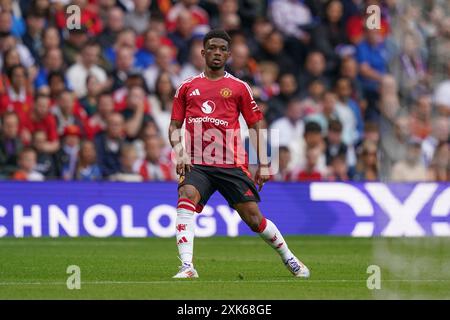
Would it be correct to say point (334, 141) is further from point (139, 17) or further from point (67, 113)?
point (67, 113)

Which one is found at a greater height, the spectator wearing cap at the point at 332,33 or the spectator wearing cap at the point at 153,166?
the spectator wearing cap at the point at 332,33

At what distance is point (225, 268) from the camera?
1460cm

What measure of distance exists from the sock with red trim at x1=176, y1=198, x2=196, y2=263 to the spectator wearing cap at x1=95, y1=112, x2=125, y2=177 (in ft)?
26.0

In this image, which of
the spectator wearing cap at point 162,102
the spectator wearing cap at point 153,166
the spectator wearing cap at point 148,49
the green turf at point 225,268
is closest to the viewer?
the green turf at point 225,268

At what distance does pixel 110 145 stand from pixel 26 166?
4.99ft

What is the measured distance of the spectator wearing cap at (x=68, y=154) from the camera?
20.5m

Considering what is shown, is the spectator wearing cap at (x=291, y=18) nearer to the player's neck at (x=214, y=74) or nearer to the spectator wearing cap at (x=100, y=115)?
the spectator wearing cap at (x=100, y=115)

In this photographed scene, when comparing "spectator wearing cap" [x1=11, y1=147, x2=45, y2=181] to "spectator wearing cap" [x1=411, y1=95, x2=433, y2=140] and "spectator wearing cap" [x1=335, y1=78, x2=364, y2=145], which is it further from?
"spectator wearing cap" [x1=411, y1=95, x2=433, y2=140]

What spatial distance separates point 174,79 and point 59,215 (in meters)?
4.23

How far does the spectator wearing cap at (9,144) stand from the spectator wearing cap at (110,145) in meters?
1.36

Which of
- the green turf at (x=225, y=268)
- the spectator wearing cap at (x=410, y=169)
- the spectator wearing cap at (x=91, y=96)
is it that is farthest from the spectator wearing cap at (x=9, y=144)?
the spectator wearing cap at (x=410, y=169)

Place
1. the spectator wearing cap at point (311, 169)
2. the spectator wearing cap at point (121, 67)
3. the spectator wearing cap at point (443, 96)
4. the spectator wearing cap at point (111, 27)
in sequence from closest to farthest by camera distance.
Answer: the spectator wearing cap at point (311, 169) < the spectator wearing cap at point (121, 67) < the spectator wearing cap at point (111, 27) < the spectator wearing cap at point (443, 96)

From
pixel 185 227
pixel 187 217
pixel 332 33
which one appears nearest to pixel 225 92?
pixel 187 217

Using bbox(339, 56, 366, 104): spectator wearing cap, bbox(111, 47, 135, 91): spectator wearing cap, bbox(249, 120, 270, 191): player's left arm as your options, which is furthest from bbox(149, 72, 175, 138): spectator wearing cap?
bbox(249, 120, 270, 191): player's left arm
